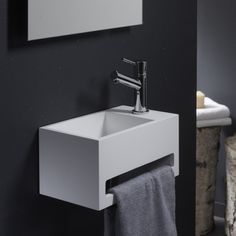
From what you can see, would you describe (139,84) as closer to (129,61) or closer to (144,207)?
(129,61)

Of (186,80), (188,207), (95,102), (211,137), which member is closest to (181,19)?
(186,80)

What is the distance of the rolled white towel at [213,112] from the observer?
141 inches

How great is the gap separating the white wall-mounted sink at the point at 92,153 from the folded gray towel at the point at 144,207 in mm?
50

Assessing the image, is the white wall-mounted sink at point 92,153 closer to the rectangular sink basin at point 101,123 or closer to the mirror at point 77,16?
the rectangular sink basin at point 101,123

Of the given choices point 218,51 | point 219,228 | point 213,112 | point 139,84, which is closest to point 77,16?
point 139,84

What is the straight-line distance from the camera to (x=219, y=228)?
12.8 ft

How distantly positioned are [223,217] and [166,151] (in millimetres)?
1704

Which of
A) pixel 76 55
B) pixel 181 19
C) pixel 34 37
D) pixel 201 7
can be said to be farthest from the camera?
pixel 201 7

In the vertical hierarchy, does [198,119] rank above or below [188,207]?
above

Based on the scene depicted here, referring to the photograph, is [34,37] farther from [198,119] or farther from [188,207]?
[198,119]

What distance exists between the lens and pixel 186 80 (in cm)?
289

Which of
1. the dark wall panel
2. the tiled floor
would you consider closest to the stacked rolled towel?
the dark wall panel

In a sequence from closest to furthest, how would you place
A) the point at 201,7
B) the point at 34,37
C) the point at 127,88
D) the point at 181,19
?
the point at 34,37
the point at 127,88
the point at 181,19
the point at 201,7

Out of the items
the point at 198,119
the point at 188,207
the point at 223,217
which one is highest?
the point at 198,119
